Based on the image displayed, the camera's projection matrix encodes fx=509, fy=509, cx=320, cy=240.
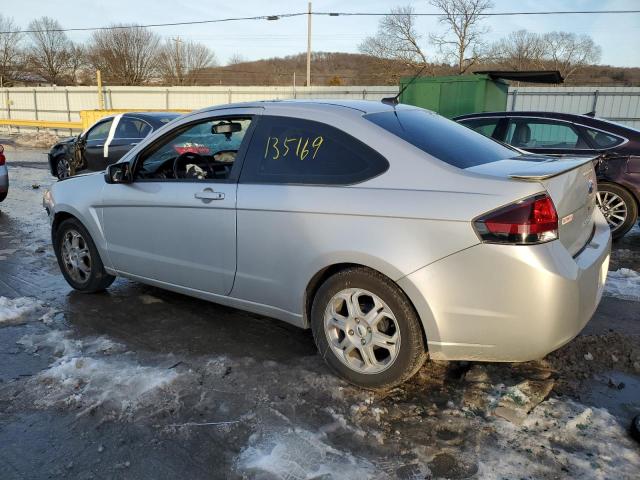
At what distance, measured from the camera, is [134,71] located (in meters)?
61.9

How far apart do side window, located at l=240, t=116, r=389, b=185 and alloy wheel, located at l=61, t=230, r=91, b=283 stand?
2142 mm

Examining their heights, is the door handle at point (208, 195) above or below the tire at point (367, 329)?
above

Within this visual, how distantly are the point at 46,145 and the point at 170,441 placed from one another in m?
25.2

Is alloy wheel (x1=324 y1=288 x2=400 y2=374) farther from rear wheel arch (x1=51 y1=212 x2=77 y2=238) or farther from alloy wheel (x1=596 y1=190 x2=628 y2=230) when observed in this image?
alloy wheel (x1=596 y1=190 x2=628 y2=230)

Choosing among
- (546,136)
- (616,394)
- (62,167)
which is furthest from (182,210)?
(62,167)

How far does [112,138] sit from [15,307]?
23.5 ft

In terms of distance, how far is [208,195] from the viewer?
11.5 feet

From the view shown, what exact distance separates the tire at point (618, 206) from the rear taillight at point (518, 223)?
460 cm

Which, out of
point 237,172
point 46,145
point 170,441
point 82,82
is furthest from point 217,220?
point 82,82

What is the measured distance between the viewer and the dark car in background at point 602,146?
6316 mm

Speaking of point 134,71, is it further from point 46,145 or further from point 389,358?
point 389,358

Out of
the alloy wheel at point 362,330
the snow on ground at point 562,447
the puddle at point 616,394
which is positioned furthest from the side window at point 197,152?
the puddle at point 616,394

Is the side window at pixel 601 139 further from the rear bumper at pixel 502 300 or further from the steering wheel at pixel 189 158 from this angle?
the steering wheel at pixel 189 158

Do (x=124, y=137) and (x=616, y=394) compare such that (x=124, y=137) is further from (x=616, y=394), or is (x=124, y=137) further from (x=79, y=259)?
(x=616, y=394)
